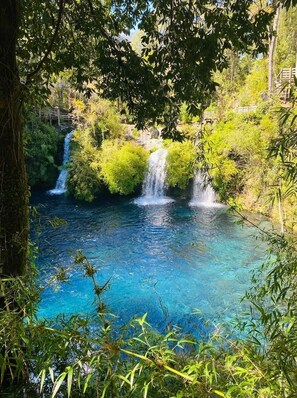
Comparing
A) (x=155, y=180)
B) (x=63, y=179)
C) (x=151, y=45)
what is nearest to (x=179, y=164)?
(x=155, y=180)

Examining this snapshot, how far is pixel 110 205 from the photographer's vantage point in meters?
15.0

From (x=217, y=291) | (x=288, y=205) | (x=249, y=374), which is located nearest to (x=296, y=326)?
(x=249, y=374)

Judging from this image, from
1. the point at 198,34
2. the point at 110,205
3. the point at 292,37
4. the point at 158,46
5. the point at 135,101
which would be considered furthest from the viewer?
the point at 292,37

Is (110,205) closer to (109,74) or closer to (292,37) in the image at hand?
(109,74)

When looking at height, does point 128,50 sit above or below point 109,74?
above

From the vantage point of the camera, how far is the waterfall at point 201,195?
1470cm

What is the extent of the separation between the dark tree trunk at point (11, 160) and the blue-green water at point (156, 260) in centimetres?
213

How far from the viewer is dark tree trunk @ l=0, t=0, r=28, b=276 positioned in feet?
6.35

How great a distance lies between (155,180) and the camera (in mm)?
15875

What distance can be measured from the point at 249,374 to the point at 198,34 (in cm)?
260

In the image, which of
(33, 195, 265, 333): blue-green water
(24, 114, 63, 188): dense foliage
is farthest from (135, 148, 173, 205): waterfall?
(24, 114, 63, 188): dense foliage

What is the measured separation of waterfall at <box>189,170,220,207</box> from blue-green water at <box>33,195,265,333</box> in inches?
31.3

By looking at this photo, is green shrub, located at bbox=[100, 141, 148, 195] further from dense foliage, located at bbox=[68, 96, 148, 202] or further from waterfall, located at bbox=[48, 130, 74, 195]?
waterfall, located at bbox=[48, 130, 74, 195]

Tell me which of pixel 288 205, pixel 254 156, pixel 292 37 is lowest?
pixel 288 205
